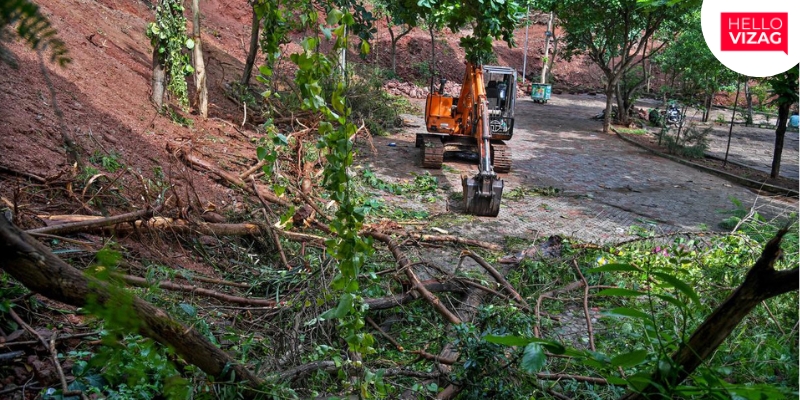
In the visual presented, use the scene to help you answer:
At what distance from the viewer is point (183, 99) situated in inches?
500

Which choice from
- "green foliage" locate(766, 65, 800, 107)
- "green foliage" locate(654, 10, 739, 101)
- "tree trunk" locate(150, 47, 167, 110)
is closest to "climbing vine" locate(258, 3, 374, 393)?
"tree trunk" locate(150, 47, 167, 110)

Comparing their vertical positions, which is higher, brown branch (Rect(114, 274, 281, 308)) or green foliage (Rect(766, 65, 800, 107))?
green foliage (Rect(766, 65, 800, 107))

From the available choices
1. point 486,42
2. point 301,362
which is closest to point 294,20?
point 301,362

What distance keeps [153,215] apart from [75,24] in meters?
8.74

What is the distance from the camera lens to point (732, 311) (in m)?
2.02

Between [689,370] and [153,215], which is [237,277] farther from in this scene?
[689,370]

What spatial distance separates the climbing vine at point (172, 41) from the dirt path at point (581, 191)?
4319 mm

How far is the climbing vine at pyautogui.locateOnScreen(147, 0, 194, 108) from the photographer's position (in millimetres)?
11570

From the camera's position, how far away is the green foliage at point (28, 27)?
1210mm

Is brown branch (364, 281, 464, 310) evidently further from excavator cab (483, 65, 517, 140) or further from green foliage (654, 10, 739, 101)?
green foliage (654, 10, 739, 101)

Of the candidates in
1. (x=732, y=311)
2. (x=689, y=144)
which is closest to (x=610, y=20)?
(x=689, y=144)

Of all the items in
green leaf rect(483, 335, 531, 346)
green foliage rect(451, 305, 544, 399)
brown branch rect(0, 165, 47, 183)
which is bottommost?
green foliage rect(451, 305, 544, 399)

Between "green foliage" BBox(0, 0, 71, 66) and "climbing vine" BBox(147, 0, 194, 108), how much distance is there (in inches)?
437

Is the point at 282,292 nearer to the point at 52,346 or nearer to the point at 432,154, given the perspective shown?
the point at 52,346
